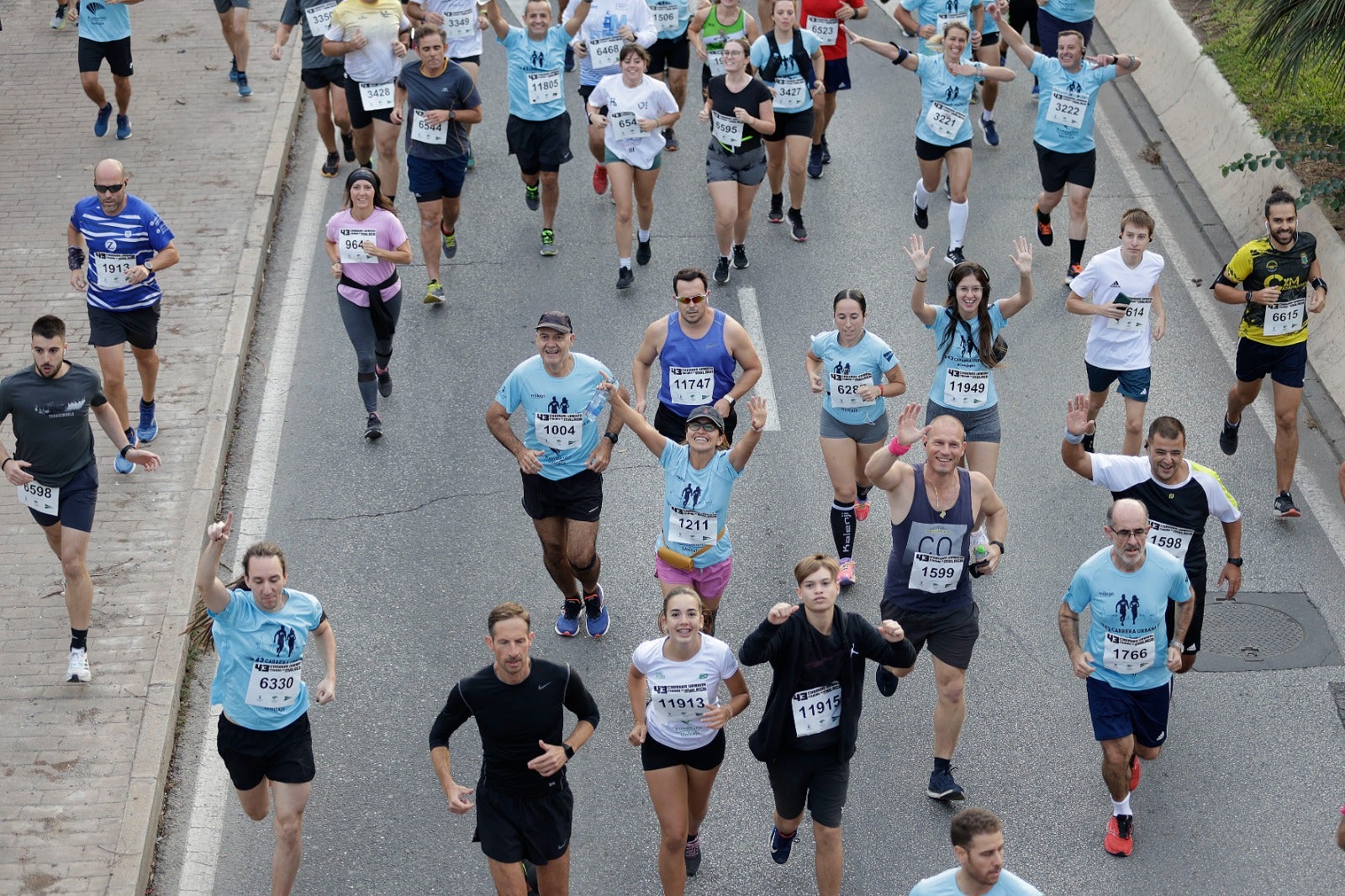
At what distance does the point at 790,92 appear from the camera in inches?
526

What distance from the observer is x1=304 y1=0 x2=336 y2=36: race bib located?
46.1 ft

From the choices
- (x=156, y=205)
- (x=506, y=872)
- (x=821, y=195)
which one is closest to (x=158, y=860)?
(x=506, y=872)

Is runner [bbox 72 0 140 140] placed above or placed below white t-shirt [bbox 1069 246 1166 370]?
below

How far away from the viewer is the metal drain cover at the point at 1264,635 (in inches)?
371

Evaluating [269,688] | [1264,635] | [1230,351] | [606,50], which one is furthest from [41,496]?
[1230,351]

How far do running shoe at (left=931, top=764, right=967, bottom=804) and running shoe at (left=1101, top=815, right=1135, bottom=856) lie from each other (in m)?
0.76

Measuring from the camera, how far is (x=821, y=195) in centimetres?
1452

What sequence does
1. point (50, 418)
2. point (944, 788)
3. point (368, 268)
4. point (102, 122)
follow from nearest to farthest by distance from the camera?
1. point (944, 788)
2. point (50, 418)
3. point (368, 268)
4. point (102, 122)

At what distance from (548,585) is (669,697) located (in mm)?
2904

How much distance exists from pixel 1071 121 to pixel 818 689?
7.00 meters

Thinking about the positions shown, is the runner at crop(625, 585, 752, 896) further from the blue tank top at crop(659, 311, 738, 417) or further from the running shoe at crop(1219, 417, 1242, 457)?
the running shoe at crop(1219, 417, 1242, 457)

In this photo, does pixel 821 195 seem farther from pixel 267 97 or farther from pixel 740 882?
pixel 740 882

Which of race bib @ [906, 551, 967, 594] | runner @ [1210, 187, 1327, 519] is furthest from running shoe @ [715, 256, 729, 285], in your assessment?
race bib @ [906, 551, 967, 594]

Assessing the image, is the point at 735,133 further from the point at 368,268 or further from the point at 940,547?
the point at 940,547
